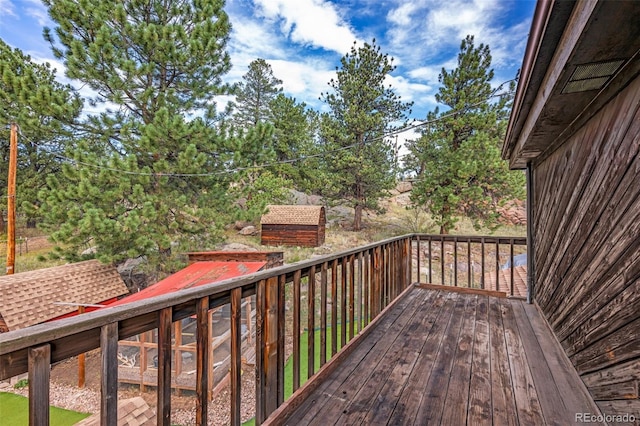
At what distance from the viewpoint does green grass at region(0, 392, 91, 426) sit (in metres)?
4.49

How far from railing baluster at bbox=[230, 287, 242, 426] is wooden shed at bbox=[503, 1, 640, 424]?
5.47 ft

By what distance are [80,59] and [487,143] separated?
12.1m

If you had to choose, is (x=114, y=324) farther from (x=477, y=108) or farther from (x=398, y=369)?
(x=477, y=108)

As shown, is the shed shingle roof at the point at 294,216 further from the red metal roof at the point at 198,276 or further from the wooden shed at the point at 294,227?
the red metal roof at the point at 198,276

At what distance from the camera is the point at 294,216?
47.1 feet

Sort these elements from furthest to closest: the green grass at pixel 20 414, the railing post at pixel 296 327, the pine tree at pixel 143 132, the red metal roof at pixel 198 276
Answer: the pine tree at pixel 143 132 → the red metal roof at pixel 198 276 → the green grass at pixel 20 414 → the railing post at pixel 296 327

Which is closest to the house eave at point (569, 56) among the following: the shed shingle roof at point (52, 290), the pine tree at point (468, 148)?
the shed shingle roof at point (52, 290)

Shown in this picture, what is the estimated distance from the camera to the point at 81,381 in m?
5.64

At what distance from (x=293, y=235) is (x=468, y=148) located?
8.33 meters

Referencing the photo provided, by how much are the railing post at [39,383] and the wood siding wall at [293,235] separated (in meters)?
13.3

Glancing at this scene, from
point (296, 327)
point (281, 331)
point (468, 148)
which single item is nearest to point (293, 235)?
point (468, 148)

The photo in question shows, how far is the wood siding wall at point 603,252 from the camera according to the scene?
1.34m

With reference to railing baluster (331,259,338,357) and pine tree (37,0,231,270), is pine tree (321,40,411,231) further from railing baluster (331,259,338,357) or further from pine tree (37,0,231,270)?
railing baluster (331,259,338,357)

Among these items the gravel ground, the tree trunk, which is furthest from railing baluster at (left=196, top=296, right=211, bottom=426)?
the tree trunk
